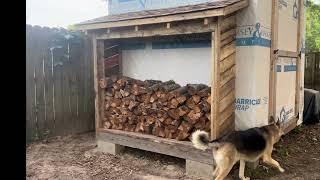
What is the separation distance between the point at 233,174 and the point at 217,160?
60cm

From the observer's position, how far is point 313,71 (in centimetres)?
999

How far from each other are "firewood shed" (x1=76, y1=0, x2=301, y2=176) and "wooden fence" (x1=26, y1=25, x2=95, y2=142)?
1.00 m

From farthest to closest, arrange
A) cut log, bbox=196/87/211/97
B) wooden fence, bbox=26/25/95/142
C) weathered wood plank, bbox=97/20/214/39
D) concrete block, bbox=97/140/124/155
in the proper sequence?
1. wooden fence, bbox=26/25/95/142
2. concrete block, bbox=97/140/124/155
3. cut log, bbox=196/87/211/97
4. weathered wood plank, bbox=97/20/214/39

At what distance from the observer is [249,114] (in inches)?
171

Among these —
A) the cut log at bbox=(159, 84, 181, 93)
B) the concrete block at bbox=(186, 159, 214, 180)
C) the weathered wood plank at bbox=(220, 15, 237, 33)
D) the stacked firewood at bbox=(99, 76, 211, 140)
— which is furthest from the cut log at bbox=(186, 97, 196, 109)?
the weathered wood plank at bbox=(220, 15, 237, 33)

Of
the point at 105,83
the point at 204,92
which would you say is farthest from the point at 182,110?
the point at 105,83

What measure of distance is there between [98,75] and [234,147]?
8.51 ft

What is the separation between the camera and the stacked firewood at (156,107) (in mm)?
4367

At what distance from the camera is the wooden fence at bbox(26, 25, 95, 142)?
18.8 feet

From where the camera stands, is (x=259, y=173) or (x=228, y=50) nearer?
(x=228, y=50)

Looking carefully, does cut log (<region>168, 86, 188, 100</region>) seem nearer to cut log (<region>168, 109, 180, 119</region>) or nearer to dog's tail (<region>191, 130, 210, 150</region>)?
cut log (<region>168, 109, 180, 119</region>)

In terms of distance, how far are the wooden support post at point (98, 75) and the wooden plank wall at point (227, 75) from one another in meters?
2.16

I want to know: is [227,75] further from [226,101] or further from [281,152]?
[281,152]
